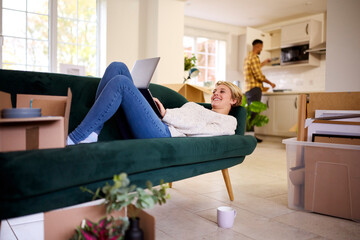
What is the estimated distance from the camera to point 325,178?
6.00 ft

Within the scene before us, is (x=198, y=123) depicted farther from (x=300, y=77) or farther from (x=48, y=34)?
(x=300, y=77)

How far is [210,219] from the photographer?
5.75ft

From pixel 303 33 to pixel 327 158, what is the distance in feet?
16.7

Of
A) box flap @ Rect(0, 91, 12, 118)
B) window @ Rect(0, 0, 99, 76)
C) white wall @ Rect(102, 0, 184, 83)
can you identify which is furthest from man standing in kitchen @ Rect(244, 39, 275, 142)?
box flap @ Rect(0, 91, 12, 118)

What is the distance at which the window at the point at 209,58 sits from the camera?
7160 millimetres

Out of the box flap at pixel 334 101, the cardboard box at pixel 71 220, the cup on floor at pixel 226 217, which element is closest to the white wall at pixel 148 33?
the box flap at pixel 334 101

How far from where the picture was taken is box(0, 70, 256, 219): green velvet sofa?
1.04 meters

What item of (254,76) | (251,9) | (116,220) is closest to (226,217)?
(116,220)

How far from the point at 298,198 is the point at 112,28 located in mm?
3943

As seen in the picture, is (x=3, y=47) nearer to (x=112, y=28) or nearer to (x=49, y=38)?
(x=49, y=38)

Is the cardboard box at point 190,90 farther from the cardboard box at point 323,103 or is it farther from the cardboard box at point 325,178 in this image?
the cardboard box at point 325,178

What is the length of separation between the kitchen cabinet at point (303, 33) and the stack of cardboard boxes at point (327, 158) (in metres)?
4.73

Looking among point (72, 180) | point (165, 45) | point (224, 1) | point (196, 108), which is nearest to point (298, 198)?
point (196, 108)

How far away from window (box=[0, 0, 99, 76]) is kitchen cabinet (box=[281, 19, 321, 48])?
159 inches
